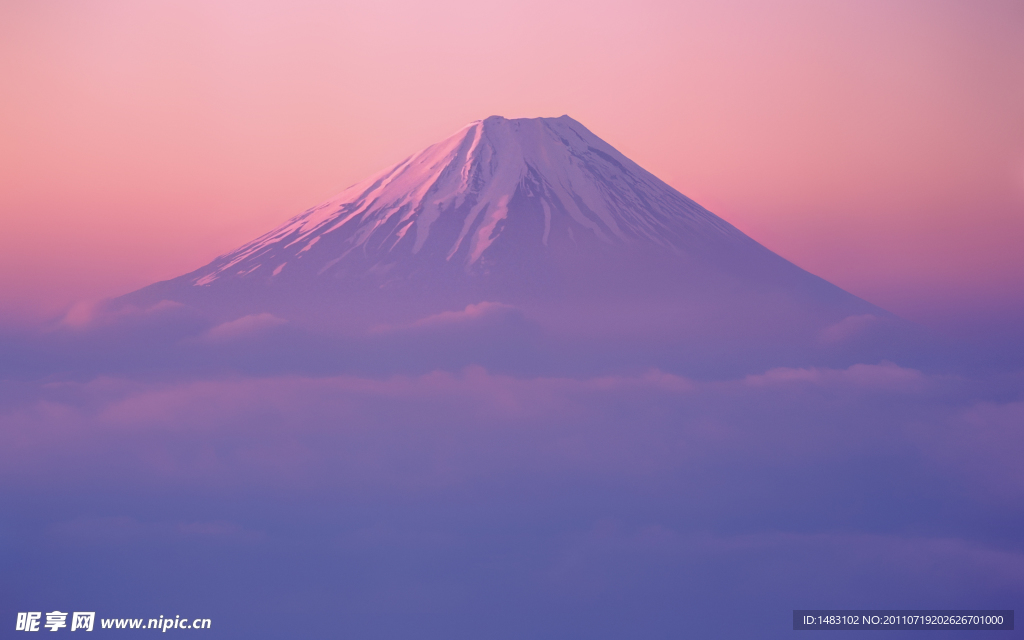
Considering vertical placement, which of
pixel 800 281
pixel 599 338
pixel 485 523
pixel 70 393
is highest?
pixel 800 281

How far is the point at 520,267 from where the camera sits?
141 feet

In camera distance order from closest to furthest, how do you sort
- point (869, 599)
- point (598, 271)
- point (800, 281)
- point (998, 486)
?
point (869, 599) → point (998, 486) → point (598, 271) → point (800, 281)

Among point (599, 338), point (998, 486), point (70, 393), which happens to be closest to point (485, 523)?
point (599, 338)

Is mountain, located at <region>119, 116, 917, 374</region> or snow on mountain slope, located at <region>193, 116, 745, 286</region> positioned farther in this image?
snow on mountain slope, located at <region>193, 116, 745, 286</region>

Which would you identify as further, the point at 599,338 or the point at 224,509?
the point at 599,338

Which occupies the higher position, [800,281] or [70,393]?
[800,281]

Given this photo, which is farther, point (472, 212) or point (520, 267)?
point (472, 212)

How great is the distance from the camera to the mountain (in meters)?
41.8

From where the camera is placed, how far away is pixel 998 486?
4000 centimetres

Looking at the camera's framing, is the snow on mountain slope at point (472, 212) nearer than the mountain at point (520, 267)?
No

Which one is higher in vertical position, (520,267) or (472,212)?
(472,212)

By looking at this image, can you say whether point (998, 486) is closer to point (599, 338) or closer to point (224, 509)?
point (599, 338)

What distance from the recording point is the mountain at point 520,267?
4178 cm

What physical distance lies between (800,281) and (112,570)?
3085 cm
